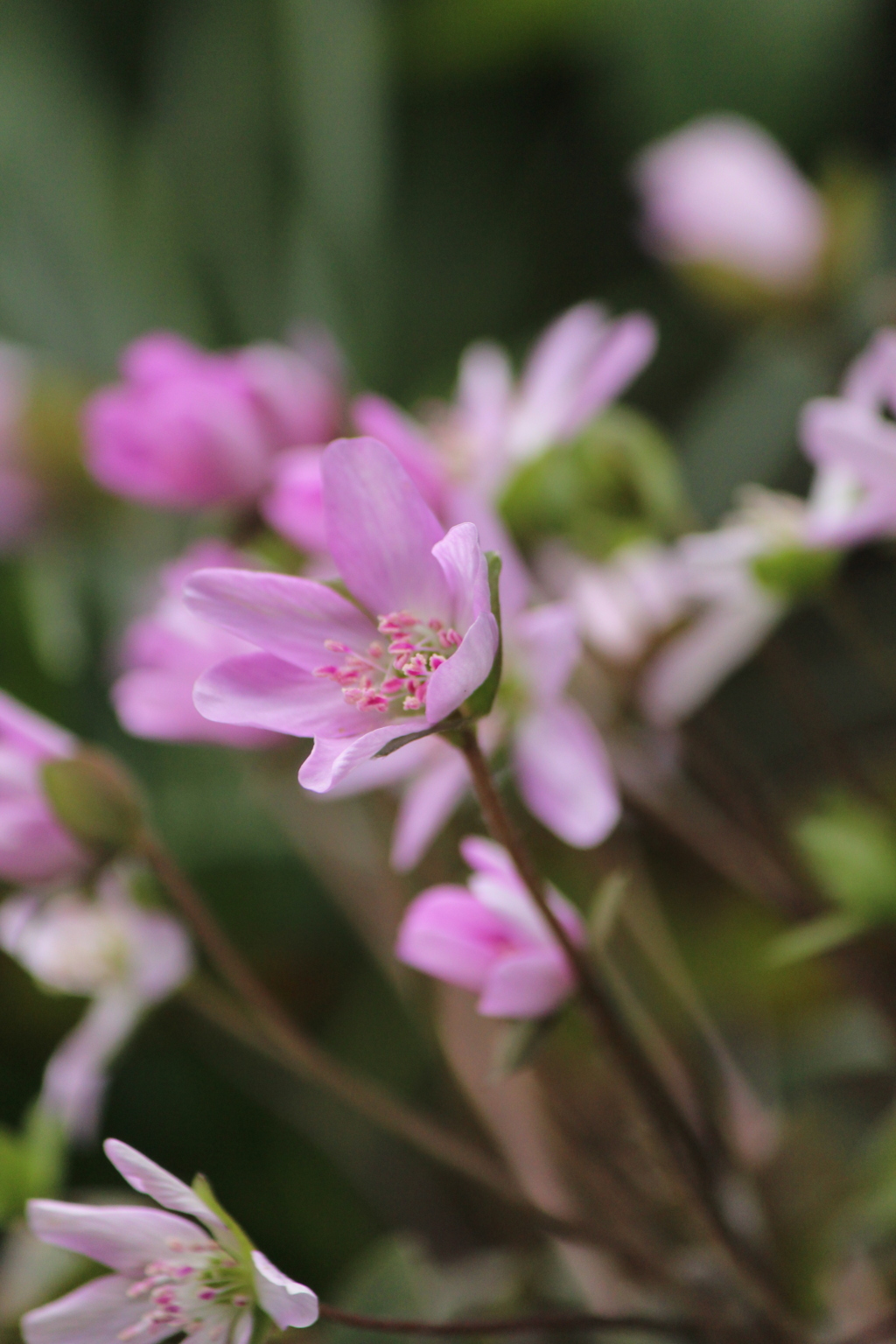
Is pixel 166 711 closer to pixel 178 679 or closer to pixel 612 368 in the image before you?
pixel 178 679

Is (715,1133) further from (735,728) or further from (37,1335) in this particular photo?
(735,728)

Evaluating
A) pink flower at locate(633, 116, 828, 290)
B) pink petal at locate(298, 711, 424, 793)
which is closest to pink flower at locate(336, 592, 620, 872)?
pink petal at locate(298, 711, 424, 793)

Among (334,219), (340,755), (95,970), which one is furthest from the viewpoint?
(334,219)

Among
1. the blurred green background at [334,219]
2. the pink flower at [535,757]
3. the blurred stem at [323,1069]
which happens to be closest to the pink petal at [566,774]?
the pink flower at [535,757]

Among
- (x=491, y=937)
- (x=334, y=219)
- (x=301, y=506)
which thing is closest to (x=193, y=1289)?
(x=491, y=937)

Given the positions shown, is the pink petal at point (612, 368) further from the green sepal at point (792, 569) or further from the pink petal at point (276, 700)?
the pink petal at point (276, 700)

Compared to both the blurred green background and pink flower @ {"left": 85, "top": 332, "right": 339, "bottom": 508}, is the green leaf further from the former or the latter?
the blurred green background
